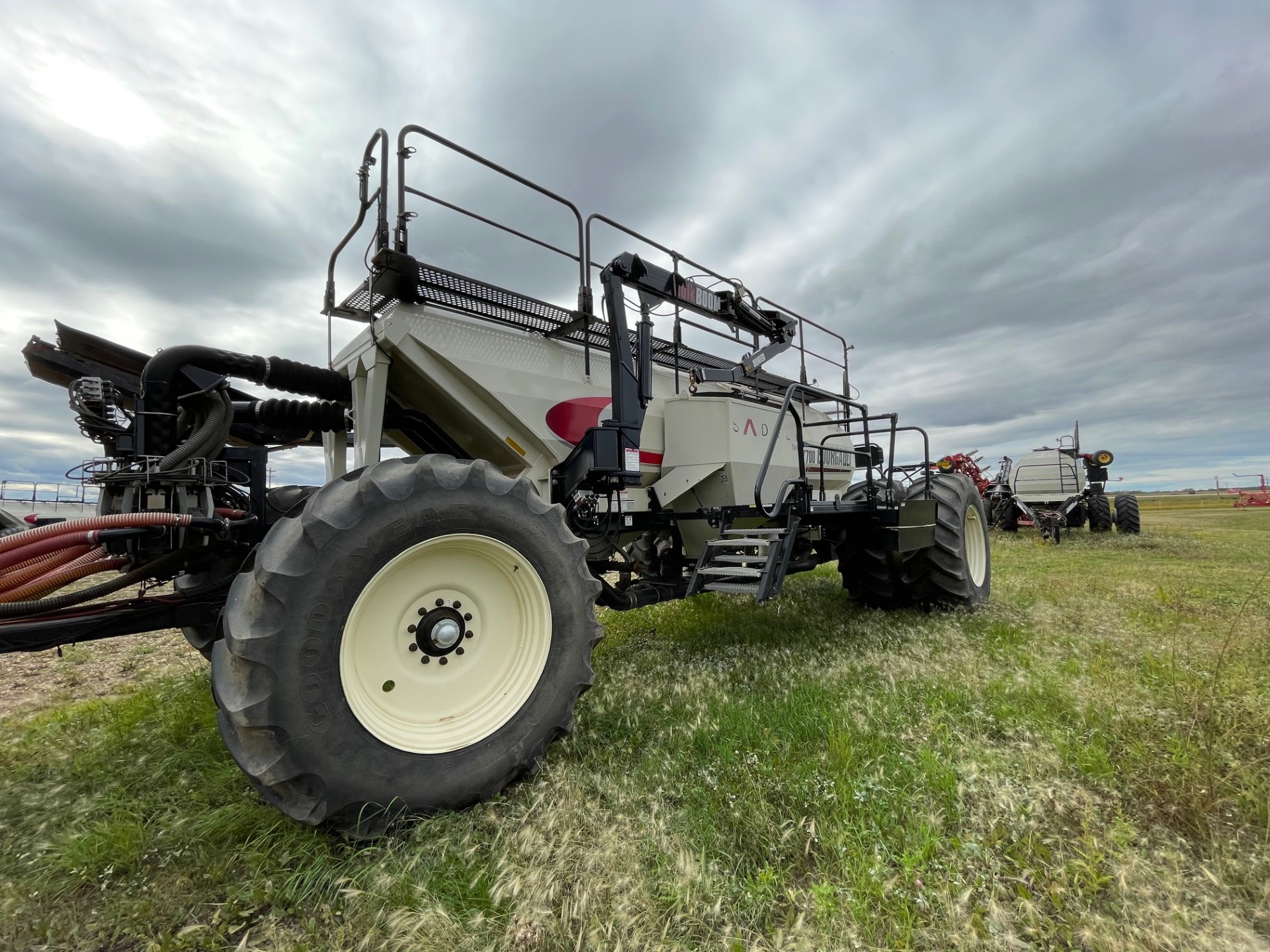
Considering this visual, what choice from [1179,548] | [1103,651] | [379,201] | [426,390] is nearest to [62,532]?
[426,390]

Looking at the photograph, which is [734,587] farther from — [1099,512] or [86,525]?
[1099,512]

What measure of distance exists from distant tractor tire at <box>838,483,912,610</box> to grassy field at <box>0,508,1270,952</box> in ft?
7.01

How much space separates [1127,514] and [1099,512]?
1.83 ft

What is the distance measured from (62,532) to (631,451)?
2.69m

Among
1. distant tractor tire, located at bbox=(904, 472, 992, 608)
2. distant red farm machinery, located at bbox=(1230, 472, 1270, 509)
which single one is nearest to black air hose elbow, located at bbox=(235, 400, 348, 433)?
distant tractor tire, located at bbox=(904, 472, 992, 608)

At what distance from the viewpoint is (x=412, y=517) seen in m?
2.30

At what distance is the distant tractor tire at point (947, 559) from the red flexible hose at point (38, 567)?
18.5 feet

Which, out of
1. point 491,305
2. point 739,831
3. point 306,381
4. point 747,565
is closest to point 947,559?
point 747,565

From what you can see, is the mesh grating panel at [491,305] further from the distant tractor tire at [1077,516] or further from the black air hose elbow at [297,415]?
the distant tractor tire at [1077,516]

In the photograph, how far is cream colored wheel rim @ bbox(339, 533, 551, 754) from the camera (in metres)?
2.28

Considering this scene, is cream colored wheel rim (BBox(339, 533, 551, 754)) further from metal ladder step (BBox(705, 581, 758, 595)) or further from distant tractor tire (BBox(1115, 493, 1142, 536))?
distant tractor tire (BBox(1115, 493, 1142, 536))

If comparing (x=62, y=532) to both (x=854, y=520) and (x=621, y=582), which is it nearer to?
(x=621, y=582)

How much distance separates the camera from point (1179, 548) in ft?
38.4

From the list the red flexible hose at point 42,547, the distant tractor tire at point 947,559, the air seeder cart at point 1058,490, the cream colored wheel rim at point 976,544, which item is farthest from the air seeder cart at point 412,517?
the air seeder cart at point 1058,490
